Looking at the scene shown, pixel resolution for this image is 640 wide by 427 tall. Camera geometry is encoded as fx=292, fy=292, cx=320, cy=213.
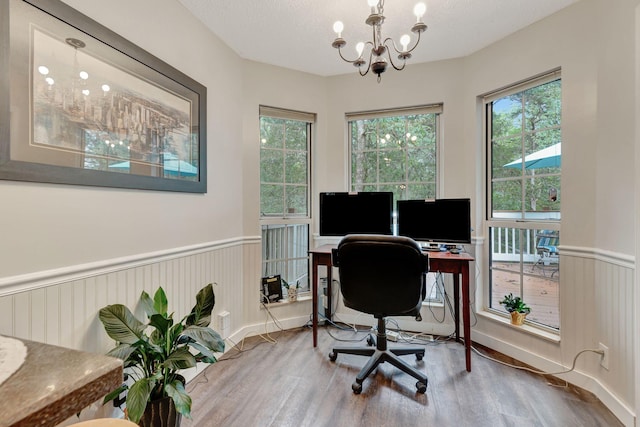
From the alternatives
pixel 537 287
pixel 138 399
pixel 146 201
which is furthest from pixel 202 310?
pixel 537 287

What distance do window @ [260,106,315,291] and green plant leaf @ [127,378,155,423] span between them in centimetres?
163

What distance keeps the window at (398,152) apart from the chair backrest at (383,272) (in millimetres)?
984

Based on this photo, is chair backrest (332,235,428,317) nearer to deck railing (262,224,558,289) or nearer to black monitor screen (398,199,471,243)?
black monitor screen (398,199,471,243)

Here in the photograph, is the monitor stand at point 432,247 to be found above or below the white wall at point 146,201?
below

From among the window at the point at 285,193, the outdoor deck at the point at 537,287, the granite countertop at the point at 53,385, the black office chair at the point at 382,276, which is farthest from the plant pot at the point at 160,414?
the outdoor deck at the point at 537,287

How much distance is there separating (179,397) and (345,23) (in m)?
2.47

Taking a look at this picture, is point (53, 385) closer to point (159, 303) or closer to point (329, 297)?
point (159, 303)

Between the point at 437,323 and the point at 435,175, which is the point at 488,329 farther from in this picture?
the point at 435,175

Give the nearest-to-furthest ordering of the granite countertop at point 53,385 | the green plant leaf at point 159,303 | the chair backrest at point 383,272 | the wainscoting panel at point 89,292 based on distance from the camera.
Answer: the granite countertop at point 53,385 < the wainscoting panel at point 89,292 < the green plant leaf at point 159,303 < the chair backrest at point 383,272

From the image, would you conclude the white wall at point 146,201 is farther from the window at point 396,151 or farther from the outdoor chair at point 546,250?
the outdoor chair at point 546,250

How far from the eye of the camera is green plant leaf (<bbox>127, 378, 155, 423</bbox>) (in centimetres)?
113

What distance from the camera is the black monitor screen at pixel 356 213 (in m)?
2.56

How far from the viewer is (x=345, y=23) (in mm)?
2119

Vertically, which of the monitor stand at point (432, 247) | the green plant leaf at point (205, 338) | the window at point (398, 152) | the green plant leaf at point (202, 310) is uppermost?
the window at point (398, 152)
